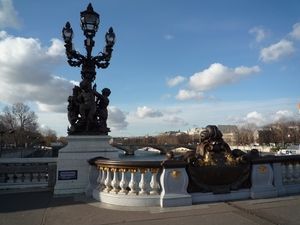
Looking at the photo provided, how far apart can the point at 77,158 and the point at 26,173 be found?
89.6 inches

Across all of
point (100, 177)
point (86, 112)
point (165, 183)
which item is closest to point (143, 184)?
point (165, 183)

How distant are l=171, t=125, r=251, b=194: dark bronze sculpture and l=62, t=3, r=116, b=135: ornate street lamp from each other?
Result: 129 inches

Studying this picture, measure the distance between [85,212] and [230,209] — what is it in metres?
3.08

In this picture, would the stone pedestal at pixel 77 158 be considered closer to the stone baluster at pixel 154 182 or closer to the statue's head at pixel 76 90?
the statue's head at pixel 76 90

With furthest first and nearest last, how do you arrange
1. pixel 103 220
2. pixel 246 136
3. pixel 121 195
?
pixel 246 136
pixel 121 195
pixel 103 220

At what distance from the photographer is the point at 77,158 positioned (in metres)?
7.26

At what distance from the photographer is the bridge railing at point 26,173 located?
782cm

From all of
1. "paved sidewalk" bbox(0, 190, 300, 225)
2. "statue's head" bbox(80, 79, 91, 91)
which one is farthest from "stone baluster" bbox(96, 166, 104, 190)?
"statue's head" bbox(80, 79, 91, 91)

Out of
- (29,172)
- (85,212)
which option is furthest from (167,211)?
(29,172)

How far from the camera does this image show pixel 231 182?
6023 mm

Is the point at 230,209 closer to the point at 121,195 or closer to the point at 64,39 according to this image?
the point at 121,195

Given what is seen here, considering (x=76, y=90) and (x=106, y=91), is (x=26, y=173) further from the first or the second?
(x=106, y=91)

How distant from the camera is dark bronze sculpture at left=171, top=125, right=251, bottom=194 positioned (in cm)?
578

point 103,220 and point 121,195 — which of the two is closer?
point 103,220
